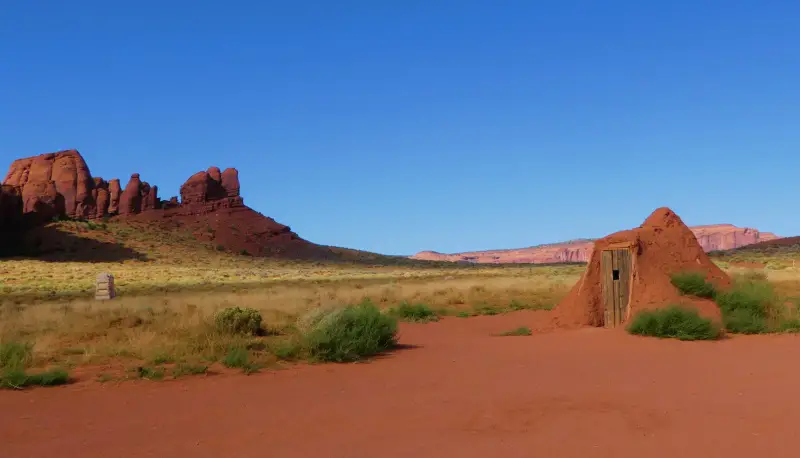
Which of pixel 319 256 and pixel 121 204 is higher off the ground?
pixel 121 204

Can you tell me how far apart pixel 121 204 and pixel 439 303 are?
74.1 metres

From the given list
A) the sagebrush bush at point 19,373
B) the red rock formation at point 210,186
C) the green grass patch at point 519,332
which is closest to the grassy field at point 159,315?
the sagebrush bush at point 19,373

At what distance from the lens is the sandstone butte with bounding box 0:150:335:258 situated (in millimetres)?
83312

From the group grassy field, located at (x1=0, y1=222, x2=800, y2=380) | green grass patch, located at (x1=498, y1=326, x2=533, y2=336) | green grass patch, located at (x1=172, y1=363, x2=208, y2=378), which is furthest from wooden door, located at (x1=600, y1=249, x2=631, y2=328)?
green grass patch, located at (x1=172, y1=363, x2=208, y2=378)

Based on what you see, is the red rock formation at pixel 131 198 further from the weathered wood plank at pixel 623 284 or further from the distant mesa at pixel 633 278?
the weathered wood plank at pixel 623 284

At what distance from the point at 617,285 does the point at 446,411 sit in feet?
26.9

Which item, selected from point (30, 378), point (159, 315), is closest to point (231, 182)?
point (159, 315)

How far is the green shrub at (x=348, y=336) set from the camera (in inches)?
412

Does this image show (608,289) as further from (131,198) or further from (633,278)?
(131,198)

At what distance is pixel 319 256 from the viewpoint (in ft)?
295

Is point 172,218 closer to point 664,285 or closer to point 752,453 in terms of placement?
point 664,285

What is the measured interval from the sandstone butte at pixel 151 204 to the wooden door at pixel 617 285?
73.0m

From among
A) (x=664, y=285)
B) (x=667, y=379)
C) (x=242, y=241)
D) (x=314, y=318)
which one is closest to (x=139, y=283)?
(x=314, y=318)

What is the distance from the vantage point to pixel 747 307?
13281 millimetres
